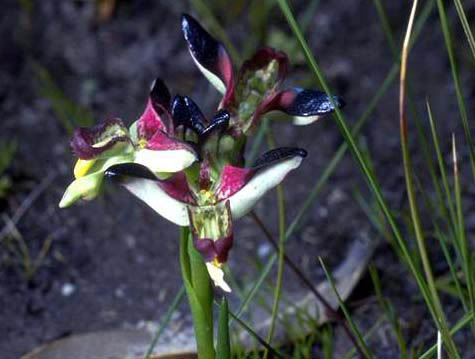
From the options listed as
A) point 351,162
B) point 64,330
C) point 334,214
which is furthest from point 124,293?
point 351,162

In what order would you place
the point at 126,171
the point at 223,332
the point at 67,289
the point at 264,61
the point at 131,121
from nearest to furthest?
the point at 126,171, the point at 223,332, the point at 264,61, the point at 67,289, the point at 131,121

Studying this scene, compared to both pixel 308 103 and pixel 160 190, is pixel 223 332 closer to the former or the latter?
pixel 160 190

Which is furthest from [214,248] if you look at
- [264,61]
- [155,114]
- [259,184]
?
[264,61]

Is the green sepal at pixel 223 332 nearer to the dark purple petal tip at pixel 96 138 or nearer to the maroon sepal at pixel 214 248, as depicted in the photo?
the maroon sepal at pixel 214 248

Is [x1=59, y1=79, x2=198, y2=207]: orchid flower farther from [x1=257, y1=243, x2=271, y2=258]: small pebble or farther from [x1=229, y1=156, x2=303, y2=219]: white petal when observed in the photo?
[x1=257, y1=243, x2=271, y2=258]: small pebble

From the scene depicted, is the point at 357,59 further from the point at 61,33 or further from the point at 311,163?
the point at 61,33

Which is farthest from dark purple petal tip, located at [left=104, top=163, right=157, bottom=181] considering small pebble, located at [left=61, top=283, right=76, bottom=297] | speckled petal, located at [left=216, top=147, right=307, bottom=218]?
small pebble, located at [left=61, top=283, right=76, bottom=297]
